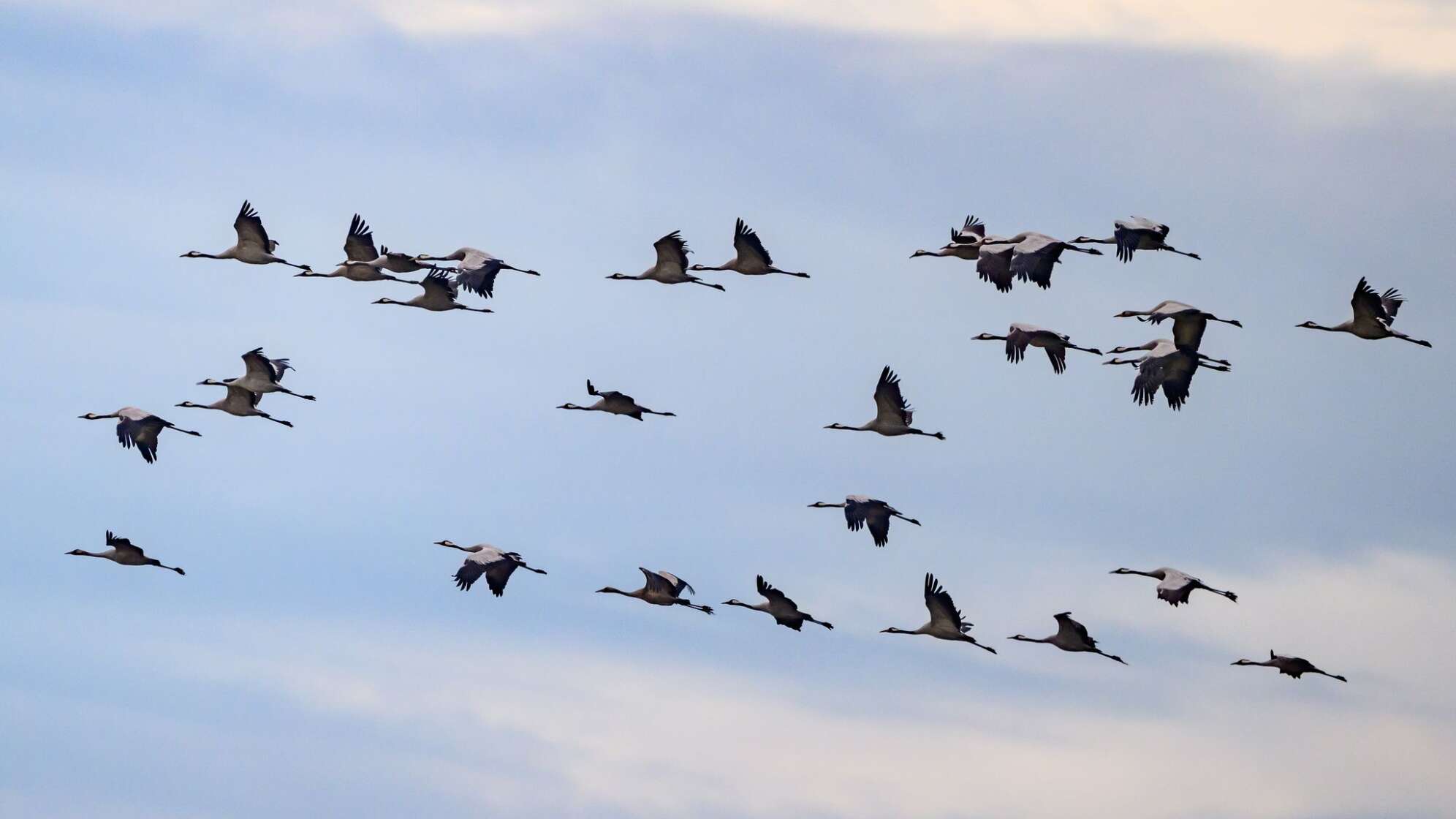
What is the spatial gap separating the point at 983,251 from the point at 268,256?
18283 millimetres

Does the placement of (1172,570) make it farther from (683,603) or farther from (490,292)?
(490,292)

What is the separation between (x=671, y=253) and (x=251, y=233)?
10.6 metres

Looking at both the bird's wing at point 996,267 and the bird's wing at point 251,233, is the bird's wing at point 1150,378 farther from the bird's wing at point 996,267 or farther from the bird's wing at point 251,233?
the bird's wing at point 251,233

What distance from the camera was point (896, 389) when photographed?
6069cm

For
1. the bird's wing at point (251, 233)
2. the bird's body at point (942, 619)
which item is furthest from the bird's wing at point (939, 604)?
the bird's wing at point (251, 233)

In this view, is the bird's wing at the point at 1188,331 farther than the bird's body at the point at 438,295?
No

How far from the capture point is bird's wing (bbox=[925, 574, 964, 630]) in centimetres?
5919

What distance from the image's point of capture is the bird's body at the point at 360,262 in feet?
218

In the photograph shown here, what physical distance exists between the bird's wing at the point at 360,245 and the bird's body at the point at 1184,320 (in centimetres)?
2036

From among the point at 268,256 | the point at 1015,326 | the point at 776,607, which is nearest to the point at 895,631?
the point at 776,607

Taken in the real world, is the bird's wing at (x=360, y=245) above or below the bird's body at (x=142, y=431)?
above

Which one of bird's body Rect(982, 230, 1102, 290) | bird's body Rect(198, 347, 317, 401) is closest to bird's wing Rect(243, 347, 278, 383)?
bird's body Rect(198, 347, 317, 401)

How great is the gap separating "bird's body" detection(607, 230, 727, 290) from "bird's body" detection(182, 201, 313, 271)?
914cm

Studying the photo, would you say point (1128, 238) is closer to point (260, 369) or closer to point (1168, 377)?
point (1168, 377)
